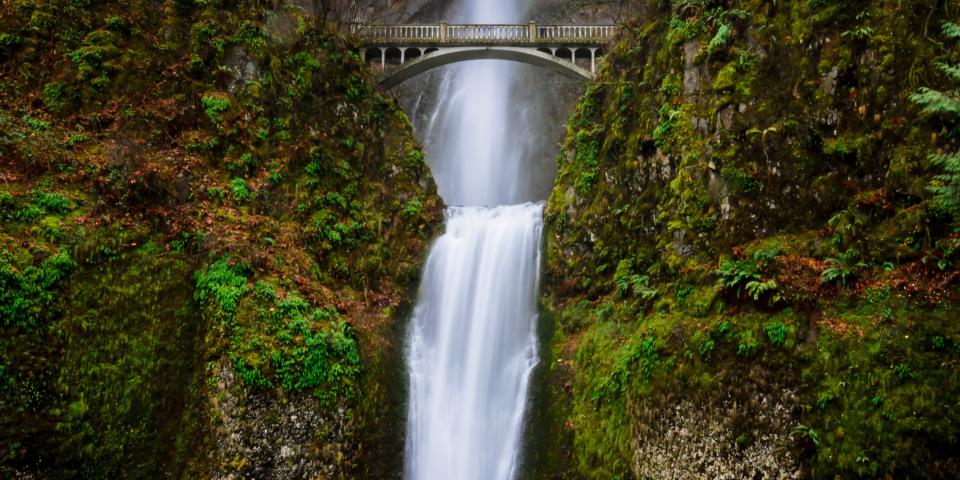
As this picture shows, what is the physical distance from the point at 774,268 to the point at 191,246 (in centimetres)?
1204

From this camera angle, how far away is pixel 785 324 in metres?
9.29

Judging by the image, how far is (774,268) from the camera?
1000 cm

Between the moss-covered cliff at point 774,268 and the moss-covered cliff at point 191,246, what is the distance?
5451 millimetres

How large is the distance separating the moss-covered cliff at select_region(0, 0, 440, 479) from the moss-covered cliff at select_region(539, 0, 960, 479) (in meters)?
5.45

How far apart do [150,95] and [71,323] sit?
6.64 metres

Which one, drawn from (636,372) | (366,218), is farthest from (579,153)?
(636,372)

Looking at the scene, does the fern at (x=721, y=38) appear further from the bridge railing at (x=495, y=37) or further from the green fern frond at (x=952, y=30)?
the bridge railing at (x=495, y=37)

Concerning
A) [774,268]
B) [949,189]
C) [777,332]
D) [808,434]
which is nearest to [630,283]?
[774,268]

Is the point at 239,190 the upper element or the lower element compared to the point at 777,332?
upper

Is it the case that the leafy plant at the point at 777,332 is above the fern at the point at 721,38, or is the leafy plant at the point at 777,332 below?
below

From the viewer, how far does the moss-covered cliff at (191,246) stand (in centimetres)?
1002

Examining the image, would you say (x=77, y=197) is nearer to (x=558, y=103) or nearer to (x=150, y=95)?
(x=150, y=95)

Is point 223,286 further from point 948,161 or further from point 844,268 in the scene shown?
point 948,161

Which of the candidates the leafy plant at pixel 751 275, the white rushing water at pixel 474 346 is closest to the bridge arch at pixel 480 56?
the white rushing water at pixel 474 346
